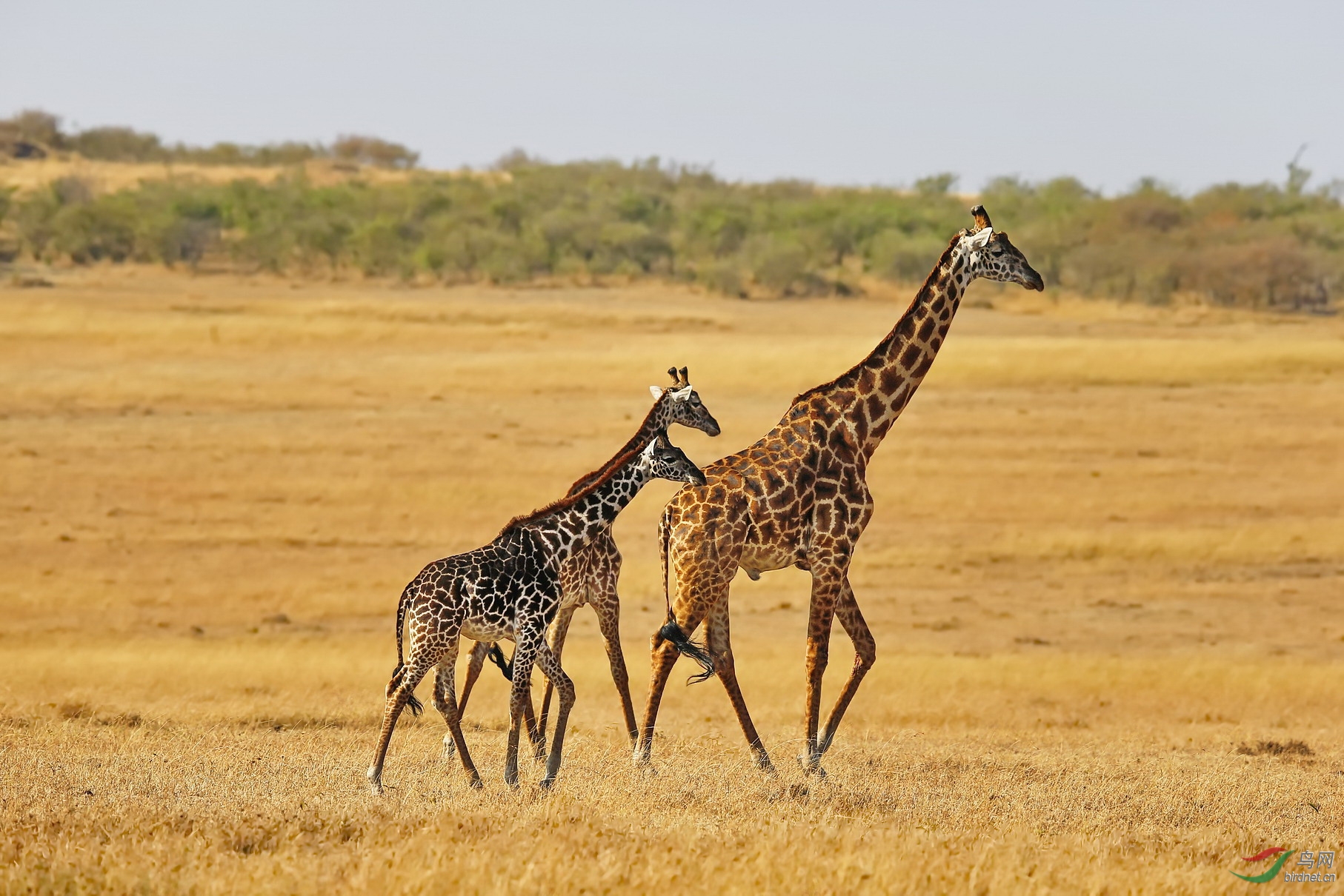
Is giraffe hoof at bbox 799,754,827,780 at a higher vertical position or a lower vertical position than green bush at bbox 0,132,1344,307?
lower

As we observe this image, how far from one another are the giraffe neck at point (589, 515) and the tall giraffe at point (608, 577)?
0.60 ft

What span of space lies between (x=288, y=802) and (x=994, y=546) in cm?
1589

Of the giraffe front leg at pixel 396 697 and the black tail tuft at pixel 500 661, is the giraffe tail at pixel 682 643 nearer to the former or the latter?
the black tail tuft at pixel 500 661

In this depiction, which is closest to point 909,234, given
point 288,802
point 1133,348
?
point 1133,348

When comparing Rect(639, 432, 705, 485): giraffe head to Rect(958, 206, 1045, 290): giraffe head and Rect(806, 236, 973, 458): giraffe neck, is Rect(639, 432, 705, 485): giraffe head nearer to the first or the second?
Rect(806, 236, 973, 458): giraffe neck

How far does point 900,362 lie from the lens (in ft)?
39.5

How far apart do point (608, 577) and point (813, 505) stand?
1.58 m

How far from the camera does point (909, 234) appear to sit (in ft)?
231

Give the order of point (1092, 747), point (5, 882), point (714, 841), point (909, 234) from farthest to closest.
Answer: point (909, 234)
point (1092, 747)
point (714, 841)
point (5, 882)

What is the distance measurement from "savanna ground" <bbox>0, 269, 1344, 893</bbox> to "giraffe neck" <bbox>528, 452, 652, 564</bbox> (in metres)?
1.52

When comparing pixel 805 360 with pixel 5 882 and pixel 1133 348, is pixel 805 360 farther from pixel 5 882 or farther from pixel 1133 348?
pixel 5 882

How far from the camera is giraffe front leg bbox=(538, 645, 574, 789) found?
10.1 m
